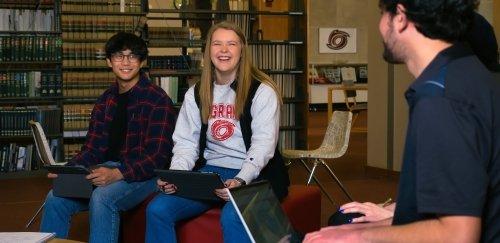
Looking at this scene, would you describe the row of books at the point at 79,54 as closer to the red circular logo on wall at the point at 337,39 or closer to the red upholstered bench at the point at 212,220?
the red upholstered bench at the point at 212,220

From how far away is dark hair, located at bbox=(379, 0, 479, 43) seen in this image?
1275mm

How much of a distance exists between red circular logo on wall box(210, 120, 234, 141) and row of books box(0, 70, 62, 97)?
4308 millimetres

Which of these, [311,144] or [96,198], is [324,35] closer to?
[311,144]

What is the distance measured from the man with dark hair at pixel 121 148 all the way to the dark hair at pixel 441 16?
2305 mm

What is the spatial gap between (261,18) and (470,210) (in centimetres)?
708

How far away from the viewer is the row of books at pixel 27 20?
7.10m

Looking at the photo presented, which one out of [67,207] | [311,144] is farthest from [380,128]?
[67,207]

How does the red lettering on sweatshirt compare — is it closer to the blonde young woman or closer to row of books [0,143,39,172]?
the blonde young woman

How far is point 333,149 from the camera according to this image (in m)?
5.41

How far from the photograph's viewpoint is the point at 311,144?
9875 millimetres

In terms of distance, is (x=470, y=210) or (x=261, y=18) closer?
(x=470, y=210)

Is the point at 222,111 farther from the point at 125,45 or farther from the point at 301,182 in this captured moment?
the point at 301,182

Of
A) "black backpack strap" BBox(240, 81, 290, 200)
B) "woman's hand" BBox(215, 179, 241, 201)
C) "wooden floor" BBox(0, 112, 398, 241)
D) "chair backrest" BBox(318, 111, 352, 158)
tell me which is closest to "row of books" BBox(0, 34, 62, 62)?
"wooden floor" BBox(0, 112, 398, 241)

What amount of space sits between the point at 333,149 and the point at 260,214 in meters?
3.67
